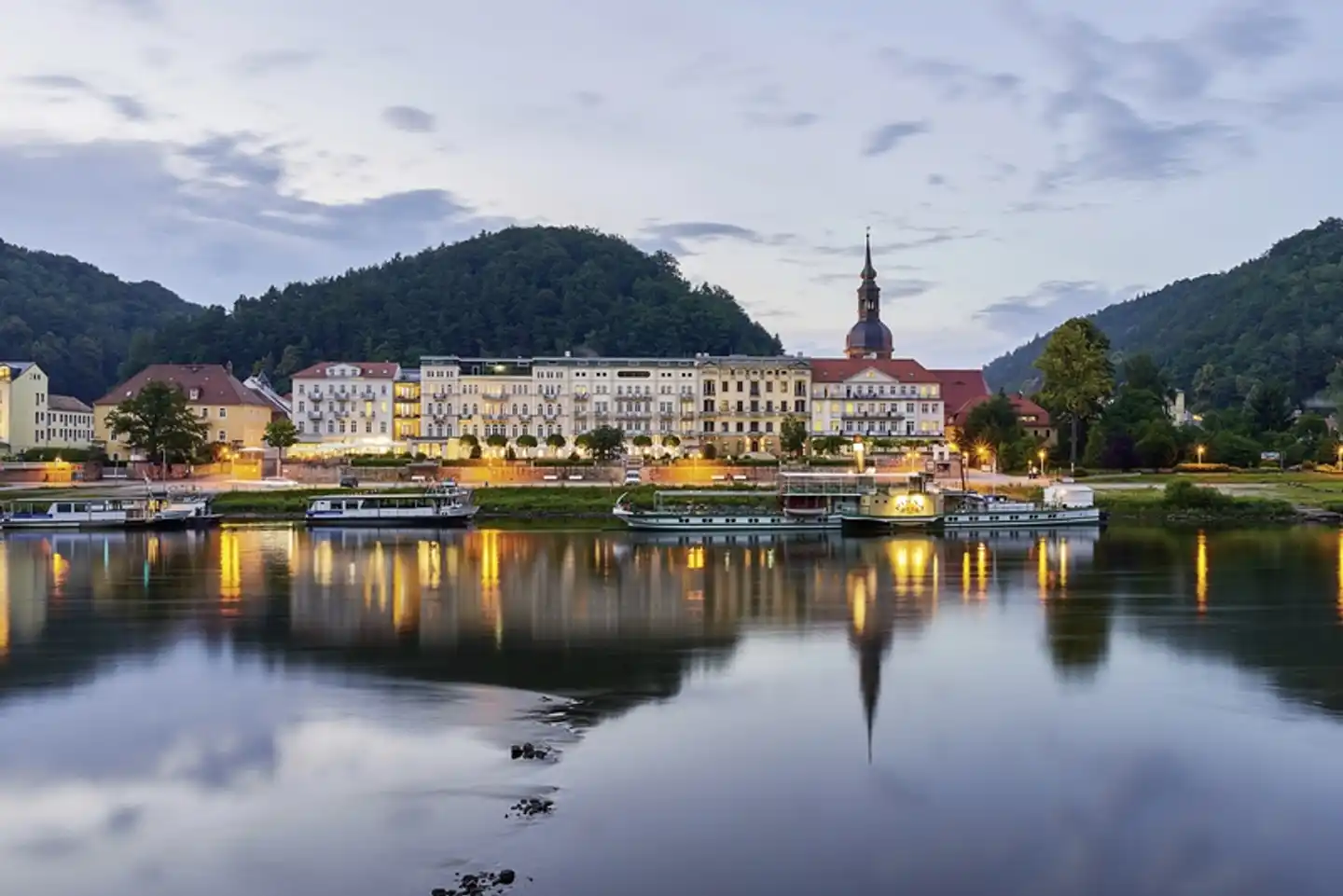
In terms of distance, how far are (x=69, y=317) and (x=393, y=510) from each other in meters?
76.0

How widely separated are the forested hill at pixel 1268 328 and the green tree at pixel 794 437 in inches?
1708

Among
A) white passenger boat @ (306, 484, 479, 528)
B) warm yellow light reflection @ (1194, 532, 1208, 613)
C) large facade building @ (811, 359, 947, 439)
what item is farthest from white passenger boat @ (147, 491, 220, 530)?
large facade building @ (811, 359, 947, 439)

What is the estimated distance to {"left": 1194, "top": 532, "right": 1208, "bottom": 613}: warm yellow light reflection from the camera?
111 ft

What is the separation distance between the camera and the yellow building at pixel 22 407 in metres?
87.1

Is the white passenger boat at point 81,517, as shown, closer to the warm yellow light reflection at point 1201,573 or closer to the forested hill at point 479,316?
the warm yellow light reflection at point 1201,573

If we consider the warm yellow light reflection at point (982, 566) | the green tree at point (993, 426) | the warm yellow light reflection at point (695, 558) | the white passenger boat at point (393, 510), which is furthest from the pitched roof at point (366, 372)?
the warm yellow light reflection at point (982, 566)

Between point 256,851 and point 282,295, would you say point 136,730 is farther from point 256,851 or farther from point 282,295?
point 282,295

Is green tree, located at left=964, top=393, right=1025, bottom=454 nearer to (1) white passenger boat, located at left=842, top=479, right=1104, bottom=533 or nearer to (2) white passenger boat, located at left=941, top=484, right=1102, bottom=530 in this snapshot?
(2) white passenger boat, located at left=941, top=484, right=1102, bottom=530

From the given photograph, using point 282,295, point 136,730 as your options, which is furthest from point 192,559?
point 282,295

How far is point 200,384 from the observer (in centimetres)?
9150

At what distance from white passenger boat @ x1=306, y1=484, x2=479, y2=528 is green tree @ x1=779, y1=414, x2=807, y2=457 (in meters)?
25.7

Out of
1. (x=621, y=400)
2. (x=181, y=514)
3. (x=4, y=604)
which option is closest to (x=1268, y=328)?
(x=621, y=400)

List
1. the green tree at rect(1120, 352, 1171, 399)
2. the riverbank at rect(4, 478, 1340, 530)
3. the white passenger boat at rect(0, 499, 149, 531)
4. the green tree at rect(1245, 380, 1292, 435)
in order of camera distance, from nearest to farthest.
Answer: the white passenger boat at rect(0, 499, 149, 531) → the riverbank at rect(4, 478, 1340, 530) → the green tree at rect(1245, 380, 1292, 435) → the green tree at rect(1120, 352, 1171, 399)

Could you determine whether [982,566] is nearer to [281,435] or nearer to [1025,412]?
[281,435]
